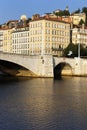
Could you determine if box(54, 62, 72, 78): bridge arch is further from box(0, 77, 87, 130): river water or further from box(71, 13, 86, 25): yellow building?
box(71, 13, 86, 25): yellow building

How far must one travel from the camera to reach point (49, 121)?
62.8 ft

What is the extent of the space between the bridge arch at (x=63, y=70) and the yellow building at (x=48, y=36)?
11.1m

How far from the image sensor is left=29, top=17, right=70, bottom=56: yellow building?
215 ft

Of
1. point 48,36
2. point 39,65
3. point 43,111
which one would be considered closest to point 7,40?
point 48,36

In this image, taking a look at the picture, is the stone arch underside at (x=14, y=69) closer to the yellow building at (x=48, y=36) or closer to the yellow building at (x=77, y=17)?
the yellow building at (x=48, y=36)

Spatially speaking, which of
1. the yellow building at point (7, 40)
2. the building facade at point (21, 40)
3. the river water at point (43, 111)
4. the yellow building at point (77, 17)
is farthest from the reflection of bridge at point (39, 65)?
the yellow building at point (77, 17)

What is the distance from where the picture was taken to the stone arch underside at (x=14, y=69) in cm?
4781

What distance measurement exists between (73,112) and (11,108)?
115 inches

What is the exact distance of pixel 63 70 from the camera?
53.2 m

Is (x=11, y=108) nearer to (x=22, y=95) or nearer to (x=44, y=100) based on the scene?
(x=44, y=100)

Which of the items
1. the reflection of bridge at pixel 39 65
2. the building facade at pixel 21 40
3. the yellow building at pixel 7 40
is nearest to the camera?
the reflection of bridge at pixel 39 65

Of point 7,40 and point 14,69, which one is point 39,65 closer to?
point 14,69

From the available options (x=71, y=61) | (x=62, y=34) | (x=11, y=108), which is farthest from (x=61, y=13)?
(x=11, y=108)

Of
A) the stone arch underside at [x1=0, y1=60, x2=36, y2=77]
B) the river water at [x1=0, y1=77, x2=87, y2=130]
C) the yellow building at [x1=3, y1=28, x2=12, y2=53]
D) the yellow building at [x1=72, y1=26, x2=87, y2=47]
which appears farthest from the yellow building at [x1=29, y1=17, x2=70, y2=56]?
the river water at [x1=0, y1=77, x2=87, y2=130]
